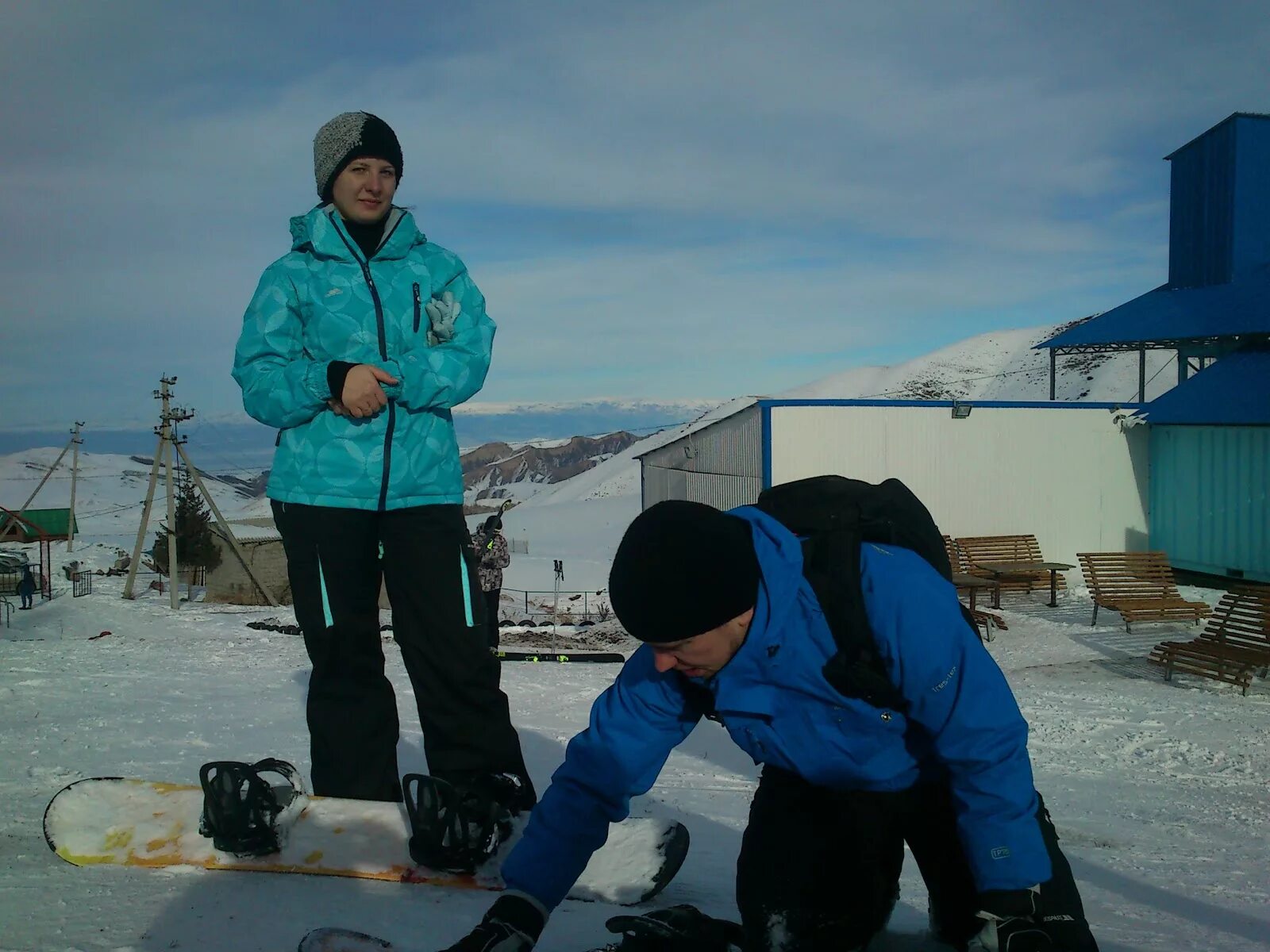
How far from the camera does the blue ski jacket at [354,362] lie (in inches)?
120

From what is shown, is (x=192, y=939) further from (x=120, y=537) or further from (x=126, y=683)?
(x=120, y=537)

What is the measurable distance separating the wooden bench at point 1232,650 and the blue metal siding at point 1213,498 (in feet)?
20.2

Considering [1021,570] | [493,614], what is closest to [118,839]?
[493,614]

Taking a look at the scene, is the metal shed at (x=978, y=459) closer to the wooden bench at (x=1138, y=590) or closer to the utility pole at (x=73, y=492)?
the wooden bench at (x=1138, y=590)

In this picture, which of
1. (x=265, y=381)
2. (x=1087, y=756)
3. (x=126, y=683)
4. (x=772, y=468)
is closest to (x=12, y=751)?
(x=126, y=683)

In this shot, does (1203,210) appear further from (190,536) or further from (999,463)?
(190,536)

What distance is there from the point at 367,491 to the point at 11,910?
1454mm

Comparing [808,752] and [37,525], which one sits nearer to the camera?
[808,752]

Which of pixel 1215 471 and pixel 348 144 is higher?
pixel 348 144

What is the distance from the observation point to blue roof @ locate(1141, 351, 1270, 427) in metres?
16.0

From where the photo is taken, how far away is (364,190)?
316 centimetres

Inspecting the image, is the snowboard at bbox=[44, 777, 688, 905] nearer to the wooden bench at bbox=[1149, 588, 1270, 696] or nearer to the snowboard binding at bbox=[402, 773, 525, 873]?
the snowboard binding at bbox=[402, 773, 525, 873]

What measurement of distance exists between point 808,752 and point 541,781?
9.56 feet

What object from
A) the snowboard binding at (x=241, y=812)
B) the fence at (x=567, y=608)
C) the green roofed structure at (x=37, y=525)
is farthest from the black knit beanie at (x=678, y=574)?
the green roofed structure at (x=37, y=525)
